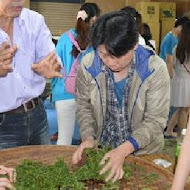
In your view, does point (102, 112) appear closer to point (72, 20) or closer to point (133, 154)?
point (133, 154)

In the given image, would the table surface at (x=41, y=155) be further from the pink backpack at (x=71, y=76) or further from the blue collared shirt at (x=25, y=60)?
the pink backpack at (x=71, y=76)

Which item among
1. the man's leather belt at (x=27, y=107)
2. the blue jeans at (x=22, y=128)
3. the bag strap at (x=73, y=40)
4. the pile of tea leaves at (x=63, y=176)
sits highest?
the bag strap at (x=73, y=40)

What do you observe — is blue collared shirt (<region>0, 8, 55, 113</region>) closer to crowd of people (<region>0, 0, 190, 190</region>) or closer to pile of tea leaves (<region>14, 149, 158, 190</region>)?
crowd of people (<region>0, 0, 190, 190</region>)

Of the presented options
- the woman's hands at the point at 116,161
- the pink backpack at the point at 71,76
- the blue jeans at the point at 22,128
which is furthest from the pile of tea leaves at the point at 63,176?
the pink backpack at the point at 71,76

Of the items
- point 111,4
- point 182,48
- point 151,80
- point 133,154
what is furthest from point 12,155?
point 111,4

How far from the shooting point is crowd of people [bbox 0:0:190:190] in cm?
196

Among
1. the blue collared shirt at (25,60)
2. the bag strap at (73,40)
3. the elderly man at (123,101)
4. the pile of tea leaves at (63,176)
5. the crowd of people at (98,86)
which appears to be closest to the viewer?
the pile of tea leaves at (63,176)

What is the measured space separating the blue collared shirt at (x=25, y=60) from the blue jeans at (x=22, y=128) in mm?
72

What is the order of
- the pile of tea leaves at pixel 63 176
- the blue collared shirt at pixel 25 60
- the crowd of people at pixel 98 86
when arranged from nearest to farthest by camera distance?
the pile of tea leaves at pixel 63 176 < the crowd of people at pixel 98 86 < the blue collared shirt at pixel 25 60

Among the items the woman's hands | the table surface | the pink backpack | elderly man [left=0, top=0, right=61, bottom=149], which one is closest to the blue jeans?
elderly man [left=0, top=0, right=61, bottom=149]

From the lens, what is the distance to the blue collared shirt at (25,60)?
2252 millimetres

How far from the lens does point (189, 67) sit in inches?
201

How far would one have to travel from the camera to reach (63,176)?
1.92m

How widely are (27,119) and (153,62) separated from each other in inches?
31.9
